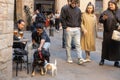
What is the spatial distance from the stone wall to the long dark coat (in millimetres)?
3706

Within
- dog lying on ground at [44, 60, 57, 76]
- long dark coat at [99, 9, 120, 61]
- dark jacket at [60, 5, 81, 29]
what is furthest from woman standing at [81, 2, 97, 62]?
dog lying on ground at [44, 60, 57, 76]

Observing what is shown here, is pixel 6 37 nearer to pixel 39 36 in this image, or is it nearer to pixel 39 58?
pixel 39 58

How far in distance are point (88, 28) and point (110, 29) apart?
93 centimetres

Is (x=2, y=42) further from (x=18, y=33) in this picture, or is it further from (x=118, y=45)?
(x=118, y=45)

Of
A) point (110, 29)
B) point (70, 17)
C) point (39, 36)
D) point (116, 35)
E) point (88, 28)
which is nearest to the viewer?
point (39, 36)

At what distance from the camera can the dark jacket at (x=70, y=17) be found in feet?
38.8

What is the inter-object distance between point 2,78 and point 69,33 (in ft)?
12.7

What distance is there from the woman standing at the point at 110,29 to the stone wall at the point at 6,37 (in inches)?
145

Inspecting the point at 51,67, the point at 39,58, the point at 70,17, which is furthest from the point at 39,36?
the point at 70,17

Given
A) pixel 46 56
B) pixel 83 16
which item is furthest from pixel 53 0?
pixel 46 56

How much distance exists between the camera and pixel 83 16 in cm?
1237

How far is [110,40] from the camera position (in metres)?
11.8

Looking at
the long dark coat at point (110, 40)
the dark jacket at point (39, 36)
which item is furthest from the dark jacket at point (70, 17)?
the dark jacket at point (39, 36)

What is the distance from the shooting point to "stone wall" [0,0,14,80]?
8.24 metres
